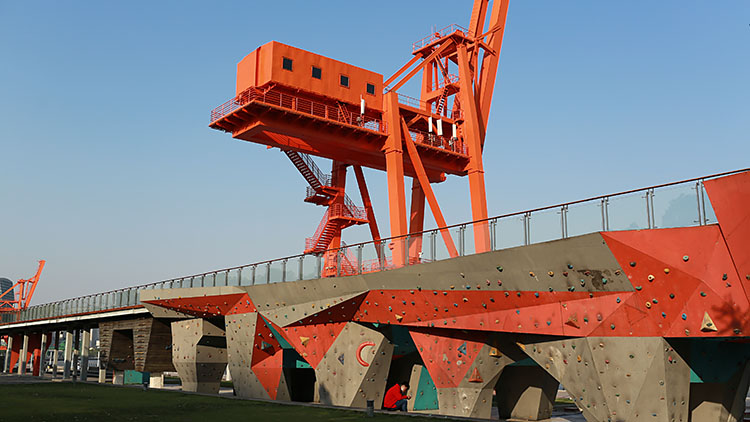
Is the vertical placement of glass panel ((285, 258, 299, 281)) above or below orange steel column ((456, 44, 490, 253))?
below

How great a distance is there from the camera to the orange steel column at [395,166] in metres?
31.3

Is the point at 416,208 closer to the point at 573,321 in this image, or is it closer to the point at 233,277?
the point at 233,277

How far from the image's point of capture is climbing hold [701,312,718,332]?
51.7 ft

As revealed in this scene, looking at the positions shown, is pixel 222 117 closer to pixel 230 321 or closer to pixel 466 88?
pixel 230 321

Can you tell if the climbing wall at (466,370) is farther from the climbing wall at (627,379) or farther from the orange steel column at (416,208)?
the orange steel column at (416,208)

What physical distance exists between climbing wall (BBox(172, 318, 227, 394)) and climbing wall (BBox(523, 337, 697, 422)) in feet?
75.4

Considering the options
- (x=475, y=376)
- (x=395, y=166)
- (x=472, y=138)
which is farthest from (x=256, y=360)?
(x=472, y=138)

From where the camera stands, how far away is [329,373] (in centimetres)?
2623

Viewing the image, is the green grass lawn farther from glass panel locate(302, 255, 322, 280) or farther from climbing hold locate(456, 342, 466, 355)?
glass panel locate(302, 255, 322, 280)

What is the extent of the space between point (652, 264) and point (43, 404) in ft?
73.8

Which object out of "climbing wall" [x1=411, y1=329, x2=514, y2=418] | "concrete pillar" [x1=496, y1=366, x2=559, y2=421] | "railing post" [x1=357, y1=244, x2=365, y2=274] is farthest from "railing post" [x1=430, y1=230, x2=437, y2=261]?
"concrete pillar" [x1=496, y1=366, x2=559, y2=421]

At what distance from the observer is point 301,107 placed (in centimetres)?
3098

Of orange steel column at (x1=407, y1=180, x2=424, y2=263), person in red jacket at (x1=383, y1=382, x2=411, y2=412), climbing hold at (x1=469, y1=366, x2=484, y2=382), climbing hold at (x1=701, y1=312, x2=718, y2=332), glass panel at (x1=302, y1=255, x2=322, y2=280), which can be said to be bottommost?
person in red jacket at (x1=383, y1=382, x2=411, y2=412)

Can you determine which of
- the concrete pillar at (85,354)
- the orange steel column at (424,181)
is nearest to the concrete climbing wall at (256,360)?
the orange steel column at (424,181)
